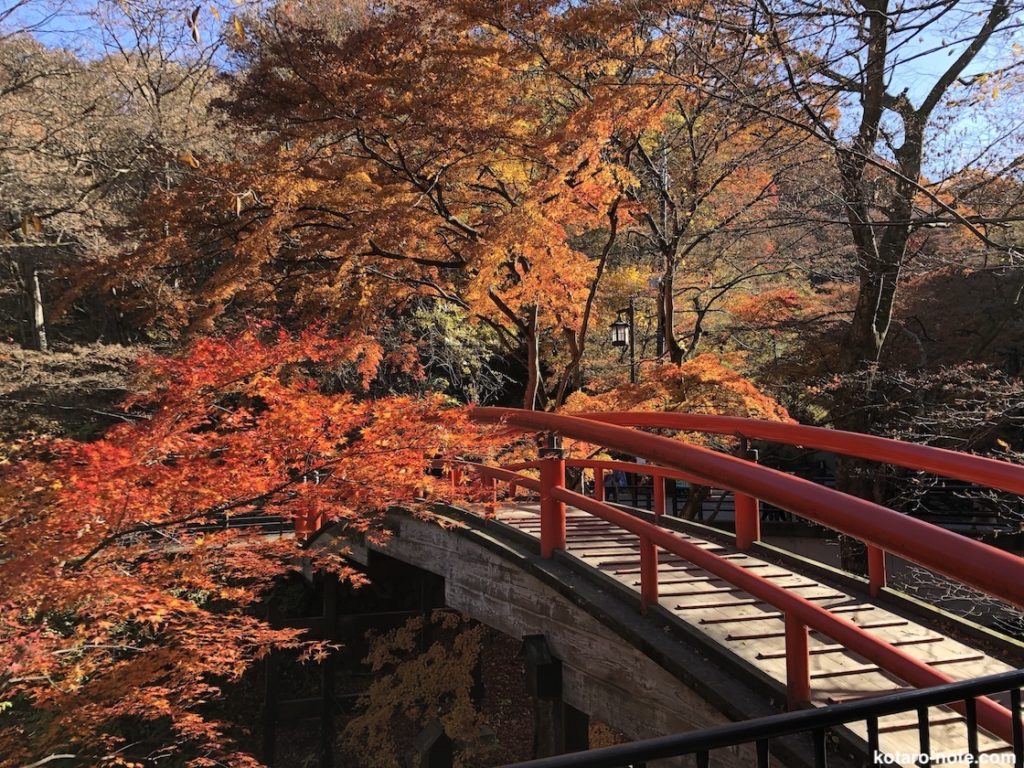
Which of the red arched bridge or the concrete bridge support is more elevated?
the red arched bridge

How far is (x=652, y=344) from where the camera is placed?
1580 centimetres

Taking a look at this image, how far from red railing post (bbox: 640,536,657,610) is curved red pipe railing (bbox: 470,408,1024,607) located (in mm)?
588

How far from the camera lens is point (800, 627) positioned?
8.27 ft

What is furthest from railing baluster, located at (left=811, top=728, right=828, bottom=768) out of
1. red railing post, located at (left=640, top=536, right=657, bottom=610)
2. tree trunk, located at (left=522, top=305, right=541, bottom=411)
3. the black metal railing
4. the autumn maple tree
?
tree trunk, located at (left=522, top=305, right=541, bottom=411)

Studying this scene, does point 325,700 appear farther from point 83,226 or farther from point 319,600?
point 83,226

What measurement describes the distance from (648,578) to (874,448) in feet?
4.49

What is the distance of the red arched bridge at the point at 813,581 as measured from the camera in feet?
6.33

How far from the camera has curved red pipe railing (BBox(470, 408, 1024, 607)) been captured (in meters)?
1.67

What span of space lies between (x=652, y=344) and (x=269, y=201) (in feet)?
34.4

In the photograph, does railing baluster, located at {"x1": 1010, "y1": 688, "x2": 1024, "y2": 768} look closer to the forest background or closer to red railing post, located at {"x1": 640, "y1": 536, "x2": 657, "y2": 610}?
red railing post, located at {"x1": 640, "y1": 536, "x2": 657, "y2": 610}

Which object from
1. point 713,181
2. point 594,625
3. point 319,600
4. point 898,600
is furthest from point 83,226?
point 898,600

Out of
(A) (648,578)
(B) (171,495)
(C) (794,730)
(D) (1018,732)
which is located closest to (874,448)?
(A) (648,578)

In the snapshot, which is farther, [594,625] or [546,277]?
[546,277]

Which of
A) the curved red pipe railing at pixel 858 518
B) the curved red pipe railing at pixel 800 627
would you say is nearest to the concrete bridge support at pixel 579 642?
the curved red pipe railing at pixel 800 627
